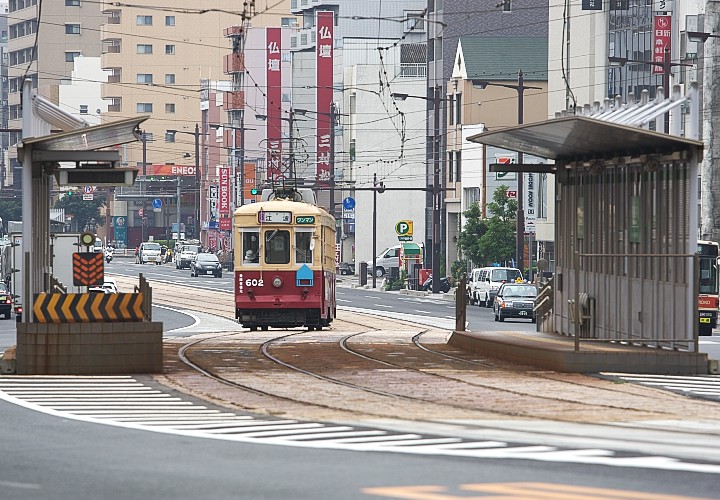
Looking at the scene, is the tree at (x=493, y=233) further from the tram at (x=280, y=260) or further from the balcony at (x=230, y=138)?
the balcony at (x=230, y=138)

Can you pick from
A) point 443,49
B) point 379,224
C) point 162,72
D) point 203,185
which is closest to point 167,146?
point 162,72

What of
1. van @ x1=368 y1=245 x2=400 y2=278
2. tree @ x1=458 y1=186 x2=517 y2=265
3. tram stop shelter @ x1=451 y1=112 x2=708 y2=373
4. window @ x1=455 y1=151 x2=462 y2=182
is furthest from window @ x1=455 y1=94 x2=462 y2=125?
tram stop shelter @ x1=451 y1=112 x2=708 y2=373

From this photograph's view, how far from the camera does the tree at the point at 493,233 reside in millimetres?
74938

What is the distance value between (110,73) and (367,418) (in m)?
152

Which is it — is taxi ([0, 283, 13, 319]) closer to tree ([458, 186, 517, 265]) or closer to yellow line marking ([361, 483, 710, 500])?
tree ([458, 186, 517, 265])

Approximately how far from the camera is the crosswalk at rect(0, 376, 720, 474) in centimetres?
1280

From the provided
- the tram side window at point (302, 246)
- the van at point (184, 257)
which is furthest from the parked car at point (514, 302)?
the van at point (184, 257)

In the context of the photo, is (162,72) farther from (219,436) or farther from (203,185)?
(219,436)

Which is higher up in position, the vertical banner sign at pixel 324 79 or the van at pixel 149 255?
the vertical banner sign at pixel 324 79

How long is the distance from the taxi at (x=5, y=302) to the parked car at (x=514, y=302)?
54.0ft

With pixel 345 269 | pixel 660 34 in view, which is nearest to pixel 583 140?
pixel 660 34

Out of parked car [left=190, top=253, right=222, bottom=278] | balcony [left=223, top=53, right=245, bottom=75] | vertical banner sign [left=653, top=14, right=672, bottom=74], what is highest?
balcony [left=223, top=53, right=245, bottom=75]

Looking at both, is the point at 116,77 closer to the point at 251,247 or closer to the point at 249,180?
the point at 249,180

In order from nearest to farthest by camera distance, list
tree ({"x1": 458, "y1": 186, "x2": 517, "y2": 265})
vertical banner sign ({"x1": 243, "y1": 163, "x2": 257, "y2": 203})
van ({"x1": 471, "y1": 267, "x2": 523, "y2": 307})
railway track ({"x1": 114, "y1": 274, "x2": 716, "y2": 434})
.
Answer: railway track ({"x1": 114, "y1": 274, "x2": 716, "y2": 434}), van ({"x1": 471, "y1": 267, "x2": 523, "y2": 307}), tree ({"x1": 458, "y1": 186, "x2": 517, "y2": 265}), vertical banner sign ({"x1": 243, "y1": 163, "x2": 257, "y2": 203})
